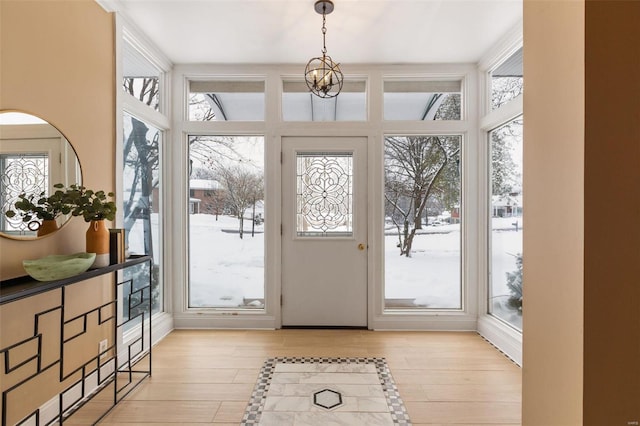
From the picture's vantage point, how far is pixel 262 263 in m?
3.55

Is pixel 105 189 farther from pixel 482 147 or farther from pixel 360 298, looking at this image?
pixel 482 147

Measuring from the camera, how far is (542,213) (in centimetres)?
117

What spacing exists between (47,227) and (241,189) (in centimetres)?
183

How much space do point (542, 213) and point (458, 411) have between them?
61.4 inches

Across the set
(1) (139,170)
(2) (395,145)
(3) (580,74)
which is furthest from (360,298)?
(3) (580,74)

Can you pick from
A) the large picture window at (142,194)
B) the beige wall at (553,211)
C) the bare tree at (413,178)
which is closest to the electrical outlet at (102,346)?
the large picture window at (142,194)

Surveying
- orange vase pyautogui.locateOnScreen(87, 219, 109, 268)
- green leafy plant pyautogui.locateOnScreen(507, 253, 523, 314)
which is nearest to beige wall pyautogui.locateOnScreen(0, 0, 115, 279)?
orange vase pyautogui.locateOnScreen(87, 219, 109, 268)

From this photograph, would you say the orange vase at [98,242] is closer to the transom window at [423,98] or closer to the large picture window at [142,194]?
the large picture window at [142,194]

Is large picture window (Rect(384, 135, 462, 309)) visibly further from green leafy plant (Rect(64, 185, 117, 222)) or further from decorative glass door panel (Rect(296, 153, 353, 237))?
green leafy plant (Rect(64, 185, 117, 222))

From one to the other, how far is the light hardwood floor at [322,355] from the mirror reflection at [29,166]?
124 cm

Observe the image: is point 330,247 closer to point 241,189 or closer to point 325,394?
point 241,189

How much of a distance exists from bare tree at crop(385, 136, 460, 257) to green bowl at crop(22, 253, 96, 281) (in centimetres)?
272

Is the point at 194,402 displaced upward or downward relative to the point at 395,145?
downward

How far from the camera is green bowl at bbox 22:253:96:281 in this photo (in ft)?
5.36
